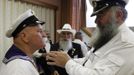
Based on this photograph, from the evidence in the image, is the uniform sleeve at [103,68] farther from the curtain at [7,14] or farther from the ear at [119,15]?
the curtain at [7,14]

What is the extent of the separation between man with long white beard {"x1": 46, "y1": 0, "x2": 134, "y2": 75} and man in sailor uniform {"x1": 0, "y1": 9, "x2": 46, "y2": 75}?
149 millimetres

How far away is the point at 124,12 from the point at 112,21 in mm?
94

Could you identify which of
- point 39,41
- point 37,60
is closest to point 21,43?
point 39,41

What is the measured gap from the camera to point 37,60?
13.1 ft

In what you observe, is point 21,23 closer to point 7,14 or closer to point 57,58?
point 57,58

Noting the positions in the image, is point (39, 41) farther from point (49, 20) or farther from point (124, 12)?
point (49, 20)

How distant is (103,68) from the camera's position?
1.68m

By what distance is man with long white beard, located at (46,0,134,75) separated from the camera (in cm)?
170

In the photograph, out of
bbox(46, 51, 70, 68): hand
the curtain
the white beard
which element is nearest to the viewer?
bbox(46, 51, 70, 68): hand

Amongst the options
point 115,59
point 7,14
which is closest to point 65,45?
point 7,14

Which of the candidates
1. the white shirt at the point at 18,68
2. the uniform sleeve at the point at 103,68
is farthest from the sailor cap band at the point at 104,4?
the white shirt at the point at 18,68

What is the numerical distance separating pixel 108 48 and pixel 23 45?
54 centimetres

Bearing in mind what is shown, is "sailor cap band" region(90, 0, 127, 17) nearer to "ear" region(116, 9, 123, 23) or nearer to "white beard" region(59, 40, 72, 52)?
"ear" region(116, 9, 123, 23)

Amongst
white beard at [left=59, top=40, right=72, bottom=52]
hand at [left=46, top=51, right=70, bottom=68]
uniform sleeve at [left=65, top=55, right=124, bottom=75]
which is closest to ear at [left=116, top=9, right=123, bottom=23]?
uniform sleeve at [left=65, top=55, right=124, bottom=75]
